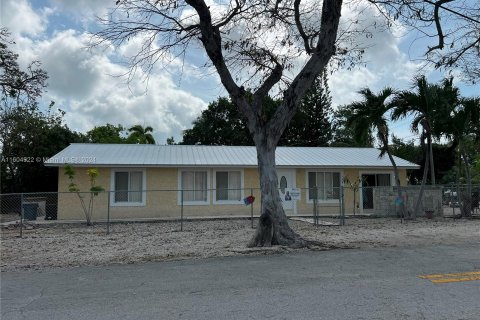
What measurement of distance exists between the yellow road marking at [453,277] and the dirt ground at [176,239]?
145 inches

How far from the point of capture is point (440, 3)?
40.8 feet

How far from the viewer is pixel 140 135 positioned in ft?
146

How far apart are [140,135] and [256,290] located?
39014 mm

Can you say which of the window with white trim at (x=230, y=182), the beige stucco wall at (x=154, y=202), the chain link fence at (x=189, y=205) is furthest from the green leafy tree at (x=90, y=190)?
the window with white trim at (x=230, y=182)

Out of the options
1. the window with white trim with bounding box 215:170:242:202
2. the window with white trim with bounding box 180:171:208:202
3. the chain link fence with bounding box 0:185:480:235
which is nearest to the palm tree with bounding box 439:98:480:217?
the chain link fence with bounding box 0:185:480:235

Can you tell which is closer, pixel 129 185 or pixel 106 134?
pixel 129 185

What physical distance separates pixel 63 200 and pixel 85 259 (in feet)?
34.2

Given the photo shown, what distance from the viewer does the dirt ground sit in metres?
10.7

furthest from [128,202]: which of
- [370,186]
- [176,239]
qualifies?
[370,186]

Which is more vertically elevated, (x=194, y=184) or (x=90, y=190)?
(x=194, y=184)

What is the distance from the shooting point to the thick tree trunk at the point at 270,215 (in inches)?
450

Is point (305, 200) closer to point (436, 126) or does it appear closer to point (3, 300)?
point (436, 126)

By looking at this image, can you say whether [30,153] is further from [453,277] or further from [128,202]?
[453,277]

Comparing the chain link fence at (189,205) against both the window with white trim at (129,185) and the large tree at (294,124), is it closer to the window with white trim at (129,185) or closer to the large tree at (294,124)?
the window with white trim at (129,185)
